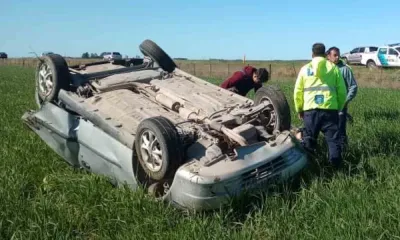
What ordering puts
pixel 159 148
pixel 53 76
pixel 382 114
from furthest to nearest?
pixel 382 114, pixel 53 76, pixel 159 148

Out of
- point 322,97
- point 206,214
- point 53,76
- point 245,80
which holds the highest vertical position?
point 53,76

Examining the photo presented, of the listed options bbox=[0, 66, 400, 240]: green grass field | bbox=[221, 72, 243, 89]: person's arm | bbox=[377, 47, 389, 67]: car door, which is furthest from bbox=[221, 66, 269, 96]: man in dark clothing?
bbox=[377, 47, 389, 67]: car door

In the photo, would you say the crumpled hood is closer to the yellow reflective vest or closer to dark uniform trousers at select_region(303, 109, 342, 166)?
the yellow reflective vest

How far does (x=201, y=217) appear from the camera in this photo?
12.9ft

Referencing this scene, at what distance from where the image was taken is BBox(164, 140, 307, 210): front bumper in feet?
12.8

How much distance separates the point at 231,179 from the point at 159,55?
10.2 feet

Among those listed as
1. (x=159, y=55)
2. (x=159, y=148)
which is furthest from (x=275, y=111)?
(x=159, y=55)

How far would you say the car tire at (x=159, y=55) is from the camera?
662 cm

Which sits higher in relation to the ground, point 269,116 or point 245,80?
point 245,80

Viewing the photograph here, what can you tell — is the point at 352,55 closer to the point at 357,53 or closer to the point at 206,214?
the point at 357,53

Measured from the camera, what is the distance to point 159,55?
6.67 meters

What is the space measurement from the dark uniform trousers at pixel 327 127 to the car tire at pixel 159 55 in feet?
6.91

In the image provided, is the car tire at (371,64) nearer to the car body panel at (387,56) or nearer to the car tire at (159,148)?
the car body panel at (387,56)

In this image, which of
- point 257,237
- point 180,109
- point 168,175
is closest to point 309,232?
point 257,237
